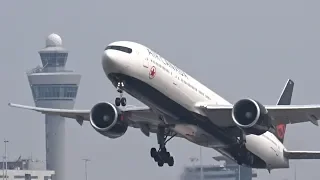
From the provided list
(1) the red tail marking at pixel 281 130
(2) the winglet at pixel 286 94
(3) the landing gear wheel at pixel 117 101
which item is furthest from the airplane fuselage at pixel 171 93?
(2) the winglet at pixel 286 94

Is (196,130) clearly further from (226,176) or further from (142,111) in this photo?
(226,176)

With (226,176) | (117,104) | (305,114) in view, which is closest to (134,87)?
(117,104)

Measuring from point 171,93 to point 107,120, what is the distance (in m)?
6.30

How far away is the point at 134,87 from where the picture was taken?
212ft

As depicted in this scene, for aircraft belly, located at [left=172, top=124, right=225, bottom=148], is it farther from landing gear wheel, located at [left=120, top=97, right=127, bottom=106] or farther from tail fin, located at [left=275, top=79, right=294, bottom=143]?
tail fin, located at [left=275, top=79, right=294, bottom=143]

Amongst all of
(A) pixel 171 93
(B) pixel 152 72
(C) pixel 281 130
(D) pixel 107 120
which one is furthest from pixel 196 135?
(C) pixel 281 130

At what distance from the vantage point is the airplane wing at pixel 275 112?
6881 centimetres

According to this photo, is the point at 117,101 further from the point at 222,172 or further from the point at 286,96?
the point at 222,172

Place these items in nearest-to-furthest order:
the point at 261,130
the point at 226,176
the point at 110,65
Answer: the point at 110,65 → the point at 261,130 → the point at 226,176

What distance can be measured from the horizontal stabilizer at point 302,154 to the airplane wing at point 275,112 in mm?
5854

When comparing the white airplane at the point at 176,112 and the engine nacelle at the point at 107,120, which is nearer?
the white airplane at the point at 176,112

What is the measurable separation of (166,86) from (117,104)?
3432 millimetres

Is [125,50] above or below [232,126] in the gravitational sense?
above

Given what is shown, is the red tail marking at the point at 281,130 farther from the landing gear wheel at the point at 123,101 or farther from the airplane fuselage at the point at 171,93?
the landing gear wheel at the point at 123,101
